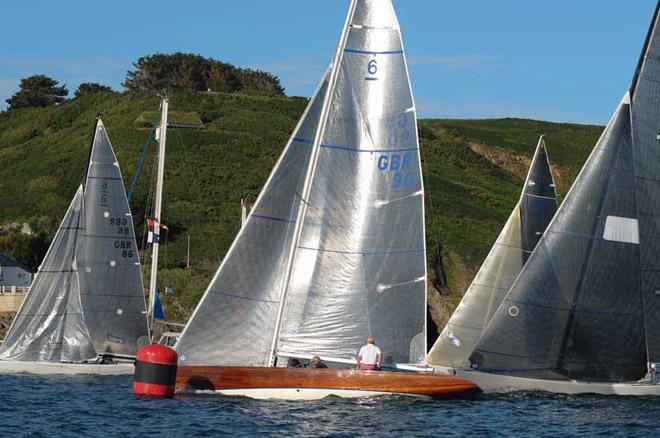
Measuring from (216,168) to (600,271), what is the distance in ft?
195

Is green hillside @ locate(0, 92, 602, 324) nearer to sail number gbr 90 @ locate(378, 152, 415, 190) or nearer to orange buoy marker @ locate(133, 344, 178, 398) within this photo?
orange buoy marker @ locate(133, 344, 178, 398)

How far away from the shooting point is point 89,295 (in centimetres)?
3741

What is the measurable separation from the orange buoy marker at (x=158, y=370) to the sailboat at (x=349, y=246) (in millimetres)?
259

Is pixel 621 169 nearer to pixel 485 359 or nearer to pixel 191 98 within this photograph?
pixel 485 359

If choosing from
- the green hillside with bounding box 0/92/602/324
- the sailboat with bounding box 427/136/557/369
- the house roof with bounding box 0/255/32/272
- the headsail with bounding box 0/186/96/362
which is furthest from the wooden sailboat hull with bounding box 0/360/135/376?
the house roof with bounding box 0/255/32/272

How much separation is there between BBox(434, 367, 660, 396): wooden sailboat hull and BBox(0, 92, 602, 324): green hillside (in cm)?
2668

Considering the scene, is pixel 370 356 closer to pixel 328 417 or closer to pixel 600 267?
pixel 328 417

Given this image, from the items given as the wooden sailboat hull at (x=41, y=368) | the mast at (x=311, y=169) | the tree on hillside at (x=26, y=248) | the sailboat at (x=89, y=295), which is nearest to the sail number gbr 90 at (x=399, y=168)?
the mast at (x=311, y=169)

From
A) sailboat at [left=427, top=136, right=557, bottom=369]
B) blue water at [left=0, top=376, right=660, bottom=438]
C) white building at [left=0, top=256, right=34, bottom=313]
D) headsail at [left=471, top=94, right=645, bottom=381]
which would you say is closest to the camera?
blue water at [left=0, top=376, right=660, bottom=438]

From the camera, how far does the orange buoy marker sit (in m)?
27.5

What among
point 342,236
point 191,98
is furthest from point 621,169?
point 191,98

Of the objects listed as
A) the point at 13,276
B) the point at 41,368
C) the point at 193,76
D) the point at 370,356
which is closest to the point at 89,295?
the point at 41,368

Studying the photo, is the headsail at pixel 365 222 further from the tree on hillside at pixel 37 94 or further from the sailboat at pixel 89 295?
the tree on hillside at pixel 37 94

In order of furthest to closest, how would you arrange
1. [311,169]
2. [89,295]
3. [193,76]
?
1. [193,76]
2. [89,295]
3. [311,169]
